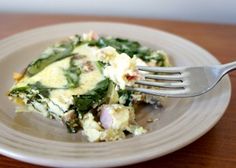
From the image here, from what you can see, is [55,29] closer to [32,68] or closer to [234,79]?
[32,68]

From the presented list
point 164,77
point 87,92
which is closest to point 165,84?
point 164,77

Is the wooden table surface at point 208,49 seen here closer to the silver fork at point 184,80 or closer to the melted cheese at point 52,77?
the silver fork at point 184,80

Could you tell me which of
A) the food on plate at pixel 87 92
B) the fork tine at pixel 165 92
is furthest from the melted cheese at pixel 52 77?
the fork tine at pixel 165 92

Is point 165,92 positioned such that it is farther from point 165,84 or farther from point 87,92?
point 87,92

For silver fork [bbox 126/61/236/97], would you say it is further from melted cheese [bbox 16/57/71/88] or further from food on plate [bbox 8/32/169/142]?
melted cheese [bbox 16/57/71/88]

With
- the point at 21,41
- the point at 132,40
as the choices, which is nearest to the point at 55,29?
the point at 21,41
